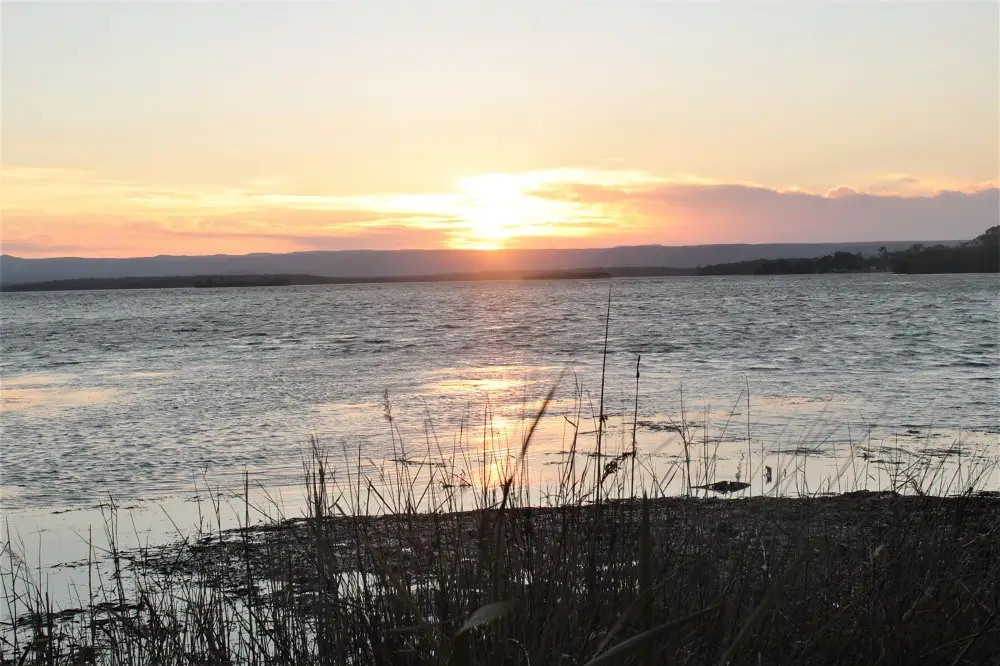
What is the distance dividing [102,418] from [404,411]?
4836 mm

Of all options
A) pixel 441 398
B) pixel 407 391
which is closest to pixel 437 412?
pixel 441 398

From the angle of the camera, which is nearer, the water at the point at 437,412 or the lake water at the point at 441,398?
the water at the point at 437,412

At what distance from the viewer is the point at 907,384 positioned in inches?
660

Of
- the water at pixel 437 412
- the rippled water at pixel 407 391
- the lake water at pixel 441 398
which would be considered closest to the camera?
the water at pixel 437 412

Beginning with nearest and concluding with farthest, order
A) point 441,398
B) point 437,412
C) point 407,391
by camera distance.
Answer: point 437,412 → point 441,398 → point 407,391

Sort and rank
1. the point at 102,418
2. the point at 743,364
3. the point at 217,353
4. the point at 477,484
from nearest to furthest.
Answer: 1. the point at 477,484
2. the point at 102,418
3. the point at 743,364
4. the point at 217,353

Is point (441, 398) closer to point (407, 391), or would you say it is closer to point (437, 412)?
point (407, 391)

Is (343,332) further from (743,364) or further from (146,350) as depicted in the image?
(743,364)

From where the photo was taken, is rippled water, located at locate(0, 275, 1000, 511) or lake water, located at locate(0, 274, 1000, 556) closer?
lake water, located at locate(0, 274, 1000, 556)

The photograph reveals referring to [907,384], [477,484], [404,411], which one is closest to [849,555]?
[477,484]

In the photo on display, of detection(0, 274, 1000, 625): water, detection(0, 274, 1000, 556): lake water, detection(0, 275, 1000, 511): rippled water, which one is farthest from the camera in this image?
detection(0, 275, 1000, 511): rippled water

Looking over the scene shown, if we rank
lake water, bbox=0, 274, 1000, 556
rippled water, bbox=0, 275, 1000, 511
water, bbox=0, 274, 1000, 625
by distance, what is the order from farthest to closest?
rippled water, bbox=0, 275, 1000, 511
lake water, bbox=0, 274, 1000, 556
water, bbox=0, 274, 1000, 625

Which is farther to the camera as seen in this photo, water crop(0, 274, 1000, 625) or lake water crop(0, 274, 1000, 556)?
lake water crop(0, 274, 1000, 556)

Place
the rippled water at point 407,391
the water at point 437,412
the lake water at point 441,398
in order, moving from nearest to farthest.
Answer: the water at point 437,412 → the lake water at point 441,398 → the rippled water at point 407,391
